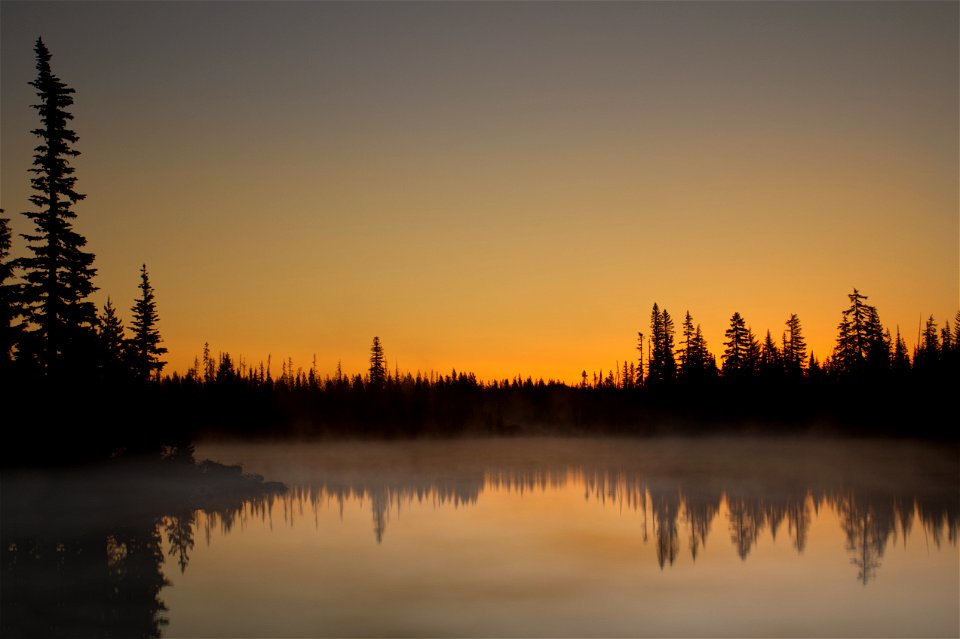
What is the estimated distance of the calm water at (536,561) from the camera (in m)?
20.1

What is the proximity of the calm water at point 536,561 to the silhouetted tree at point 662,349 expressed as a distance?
2302 inches

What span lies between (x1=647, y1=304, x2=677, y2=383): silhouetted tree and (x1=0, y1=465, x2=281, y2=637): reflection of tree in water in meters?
74.6

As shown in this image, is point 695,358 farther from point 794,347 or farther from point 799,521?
point 799,521

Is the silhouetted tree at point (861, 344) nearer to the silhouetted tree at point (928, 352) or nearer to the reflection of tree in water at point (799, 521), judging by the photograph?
the silhouetted tree at point (928, 352)

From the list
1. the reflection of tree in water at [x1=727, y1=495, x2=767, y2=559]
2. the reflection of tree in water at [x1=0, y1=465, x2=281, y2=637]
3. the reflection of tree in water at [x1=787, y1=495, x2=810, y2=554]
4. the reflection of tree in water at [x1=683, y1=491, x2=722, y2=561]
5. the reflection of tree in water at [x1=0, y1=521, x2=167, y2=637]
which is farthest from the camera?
the reflection of tree in water at [x1=787, y1=495, x2=810, y2=554]

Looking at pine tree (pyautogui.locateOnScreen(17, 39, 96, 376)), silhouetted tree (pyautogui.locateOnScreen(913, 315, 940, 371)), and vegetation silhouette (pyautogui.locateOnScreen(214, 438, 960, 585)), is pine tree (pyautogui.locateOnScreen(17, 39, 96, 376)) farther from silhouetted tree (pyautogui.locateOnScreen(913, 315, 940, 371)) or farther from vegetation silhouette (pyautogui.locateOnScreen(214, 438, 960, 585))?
silhouetted tree (pyautogui.locateOnScreen(913, 315, 940, 371))

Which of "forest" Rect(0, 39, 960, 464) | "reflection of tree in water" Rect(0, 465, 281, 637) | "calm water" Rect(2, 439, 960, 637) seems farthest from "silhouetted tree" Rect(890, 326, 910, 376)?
"reflection of tree in water" Rect(0, 465, 281, 637)

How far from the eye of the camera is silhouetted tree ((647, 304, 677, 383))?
115125 millimetres

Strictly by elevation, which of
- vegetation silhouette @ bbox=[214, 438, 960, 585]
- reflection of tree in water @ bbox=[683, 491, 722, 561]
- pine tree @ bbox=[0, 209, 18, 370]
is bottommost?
vegetation silhouette @ bbox=[214, 438, 960, 585]

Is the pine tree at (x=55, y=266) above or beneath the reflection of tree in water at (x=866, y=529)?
above

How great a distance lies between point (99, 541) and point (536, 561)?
14.3m

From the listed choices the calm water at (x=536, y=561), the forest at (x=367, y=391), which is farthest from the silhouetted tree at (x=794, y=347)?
the calm water at (x=536, y=561)

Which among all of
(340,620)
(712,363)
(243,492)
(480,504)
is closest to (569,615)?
(340,620)

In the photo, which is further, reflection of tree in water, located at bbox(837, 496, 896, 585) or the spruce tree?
the spruce tree
